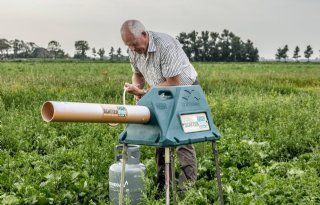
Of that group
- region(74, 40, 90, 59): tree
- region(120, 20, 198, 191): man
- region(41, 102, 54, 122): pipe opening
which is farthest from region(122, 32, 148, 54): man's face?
region(74, 40, 90, 59): tree

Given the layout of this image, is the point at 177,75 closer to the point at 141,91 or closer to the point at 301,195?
the point at 141,91

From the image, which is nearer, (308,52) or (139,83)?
(139,83)

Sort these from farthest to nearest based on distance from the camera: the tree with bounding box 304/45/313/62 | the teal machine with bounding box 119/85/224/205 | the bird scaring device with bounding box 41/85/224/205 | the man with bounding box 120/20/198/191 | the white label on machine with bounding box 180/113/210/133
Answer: the tree with bounding box 304/45/313/62 → the man with bounding box 120/20/198/191 → the white label on machine with bounding box 180/113/210/133 → the teal machine with bounding box 119/85/224/205 → the bird scaring device with bounding box 41/85/224/205

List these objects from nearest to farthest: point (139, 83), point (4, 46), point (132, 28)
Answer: point (132, 28) → point (139, 83) → point (4, 46)

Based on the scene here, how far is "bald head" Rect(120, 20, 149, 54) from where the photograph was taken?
425 centimetres

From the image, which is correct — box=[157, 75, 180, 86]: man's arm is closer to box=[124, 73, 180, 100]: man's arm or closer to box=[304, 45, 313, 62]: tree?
box=[124, 73, 180, 100]: man's arm

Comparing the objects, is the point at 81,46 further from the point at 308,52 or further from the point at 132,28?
the point at 132,28

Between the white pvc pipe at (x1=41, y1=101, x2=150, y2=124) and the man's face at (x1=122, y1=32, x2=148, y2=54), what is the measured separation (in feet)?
2.93

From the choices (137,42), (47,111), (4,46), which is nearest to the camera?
(47,111)

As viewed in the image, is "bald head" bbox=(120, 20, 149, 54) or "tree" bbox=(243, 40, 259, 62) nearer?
"bald head" bbox=(120, 20, 149, 54)

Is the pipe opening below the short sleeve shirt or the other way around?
below

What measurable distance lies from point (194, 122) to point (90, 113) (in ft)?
3.16

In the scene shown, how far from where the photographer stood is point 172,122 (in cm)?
365

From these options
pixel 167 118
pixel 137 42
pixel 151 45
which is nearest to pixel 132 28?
pixel 137 42
